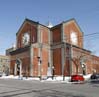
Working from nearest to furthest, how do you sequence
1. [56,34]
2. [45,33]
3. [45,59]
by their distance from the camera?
[45,59]
[56,34]
[45,33]

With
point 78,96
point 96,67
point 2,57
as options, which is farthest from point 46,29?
point 2,57

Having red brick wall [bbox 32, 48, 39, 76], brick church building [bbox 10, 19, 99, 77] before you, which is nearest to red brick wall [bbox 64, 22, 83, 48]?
brick church building [bbox 10, 19, 99, 77]

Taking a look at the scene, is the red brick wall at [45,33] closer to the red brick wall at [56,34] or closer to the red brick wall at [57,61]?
the red brick wall at [56,34]

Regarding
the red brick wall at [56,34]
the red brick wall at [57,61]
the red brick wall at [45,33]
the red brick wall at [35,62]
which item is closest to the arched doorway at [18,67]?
the red brick wall at [35,62]

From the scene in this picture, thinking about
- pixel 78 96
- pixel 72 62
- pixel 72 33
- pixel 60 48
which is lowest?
pixel 78 96

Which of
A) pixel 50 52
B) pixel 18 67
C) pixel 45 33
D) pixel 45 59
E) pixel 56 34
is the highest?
pixel 45 33

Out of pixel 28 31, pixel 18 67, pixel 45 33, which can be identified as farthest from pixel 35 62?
pixel 28 31

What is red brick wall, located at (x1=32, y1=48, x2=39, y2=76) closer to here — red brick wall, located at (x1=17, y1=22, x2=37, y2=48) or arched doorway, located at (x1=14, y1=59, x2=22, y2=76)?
red brick wall, located at (x1=17, y1=22, x2=37, y2=48)

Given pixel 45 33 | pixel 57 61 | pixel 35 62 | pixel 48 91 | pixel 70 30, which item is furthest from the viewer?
pixel 70 30

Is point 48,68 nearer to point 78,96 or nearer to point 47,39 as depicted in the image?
point 47,39

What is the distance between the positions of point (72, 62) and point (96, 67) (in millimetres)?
40291

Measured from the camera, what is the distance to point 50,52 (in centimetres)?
7081

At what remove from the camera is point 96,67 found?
10275 centimetres

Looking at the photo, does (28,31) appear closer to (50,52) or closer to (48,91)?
(50,52)
